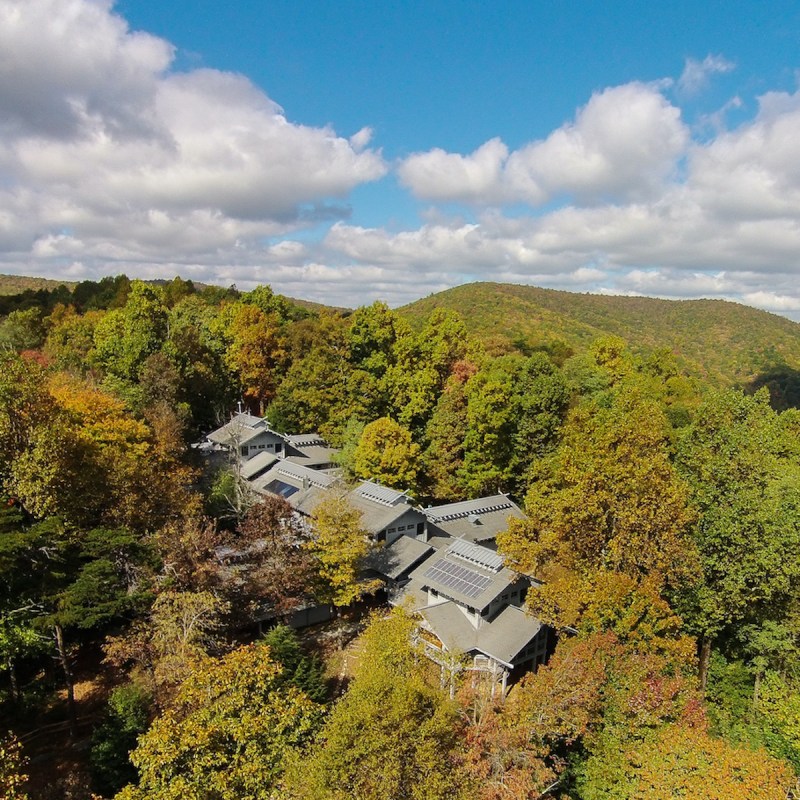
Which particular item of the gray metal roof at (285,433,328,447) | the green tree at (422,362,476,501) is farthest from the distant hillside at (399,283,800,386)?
the green tree at (422,362,476,501)

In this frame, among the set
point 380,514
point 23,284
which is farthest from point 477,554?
point 23,284

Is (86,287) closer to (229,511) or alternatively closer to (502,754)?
(229,511)

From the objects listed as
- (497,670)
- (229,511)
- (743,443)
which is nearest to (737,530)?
(743,443)

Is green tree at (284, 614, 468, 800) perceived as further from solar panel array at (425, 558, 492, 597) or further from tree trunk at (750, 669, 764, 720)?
tree trunk at (750, 669, 764, 720)

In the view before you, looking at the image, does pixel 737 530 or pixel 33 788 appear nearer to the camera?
pixel 33 788

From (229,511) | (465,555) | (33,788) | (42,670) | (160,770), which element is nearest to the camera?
(160,770)
